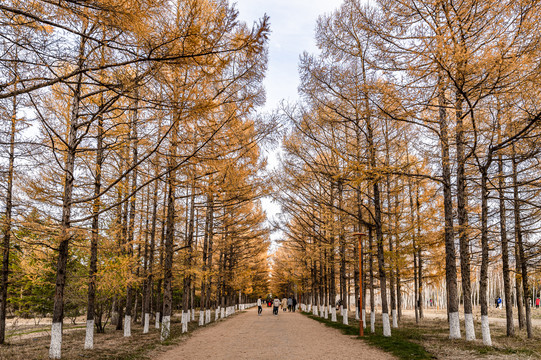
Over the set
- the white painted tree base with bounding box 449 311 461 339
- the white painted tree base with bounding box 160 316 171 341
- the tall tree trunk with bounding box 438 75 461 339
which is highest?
the tall tree trunk with bounding box 438 75 461 339

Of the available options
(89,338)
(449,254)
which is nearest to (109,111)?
(89,338)

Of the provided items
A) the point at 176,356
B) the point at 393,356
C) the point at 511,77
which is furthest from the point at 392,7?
the point at 176,356

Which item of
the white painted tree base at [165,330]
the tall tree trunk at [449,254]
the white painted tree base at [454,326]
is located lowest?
the white painted tree base at [165,330]

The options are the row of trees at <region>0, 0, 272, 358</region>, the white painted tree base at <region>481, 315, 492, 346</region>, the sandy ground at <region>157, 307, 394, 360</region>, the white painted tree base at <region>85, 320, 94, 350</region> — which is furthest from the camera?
the white painted tree base at <region>85, 320, 94, 350</region>

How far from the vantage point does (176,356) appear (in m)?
8.63

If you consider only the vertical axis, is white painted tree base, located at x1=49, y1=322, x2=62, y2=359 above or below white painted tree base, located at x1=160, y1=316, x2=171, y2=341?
above

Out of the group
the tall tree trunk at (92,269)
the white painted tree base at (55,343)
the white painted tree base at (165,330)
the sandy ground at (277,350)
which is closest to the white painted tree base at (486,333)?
the sandy ground at (277,350)

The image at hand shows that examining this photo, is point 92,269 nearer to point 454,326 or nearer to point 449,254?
point 454,326

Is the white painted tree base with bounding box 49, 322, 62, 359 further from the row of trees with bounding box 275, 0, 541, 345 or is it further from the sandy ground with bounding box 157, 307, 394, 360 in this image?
the row of trees with bounding box 275, 0, 541, 345

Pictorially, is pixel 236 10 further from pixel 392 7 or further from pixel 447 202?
pixel 447 202

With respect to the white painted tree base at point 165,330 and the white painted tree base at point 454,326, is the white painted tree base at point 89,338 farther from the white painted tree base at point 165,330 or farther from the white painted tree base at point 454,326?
the white painted tree base at point 454,326

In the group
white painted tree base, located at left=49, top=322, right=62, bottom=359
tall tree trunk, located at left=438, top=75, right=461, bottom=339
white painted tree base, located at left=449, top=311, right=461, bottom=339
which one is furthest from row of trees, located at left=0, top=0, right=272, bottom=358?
white painted tree base, located at left=449, top=311, right=461, bottom=339

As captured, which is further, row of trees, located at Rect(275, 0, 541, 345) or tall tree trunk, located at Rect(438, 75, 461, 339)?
tall tree trunk, located at Rect(438, 75, 461, 339)

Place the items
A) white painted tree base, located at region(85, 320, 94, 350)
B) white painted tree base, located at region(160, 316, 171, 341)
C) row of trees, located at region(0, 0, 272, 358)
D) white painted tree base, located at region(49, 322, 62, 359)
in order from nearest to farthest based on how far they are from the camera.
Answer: row of trees, located at region(0, 0, 272, 358) < white painted tree base, located at region(49, 322, 62, 359) < white painted tree base, located at region(85, 320, 94, 350) < white painted tree base, located at region(160, 316, 171, 341)
